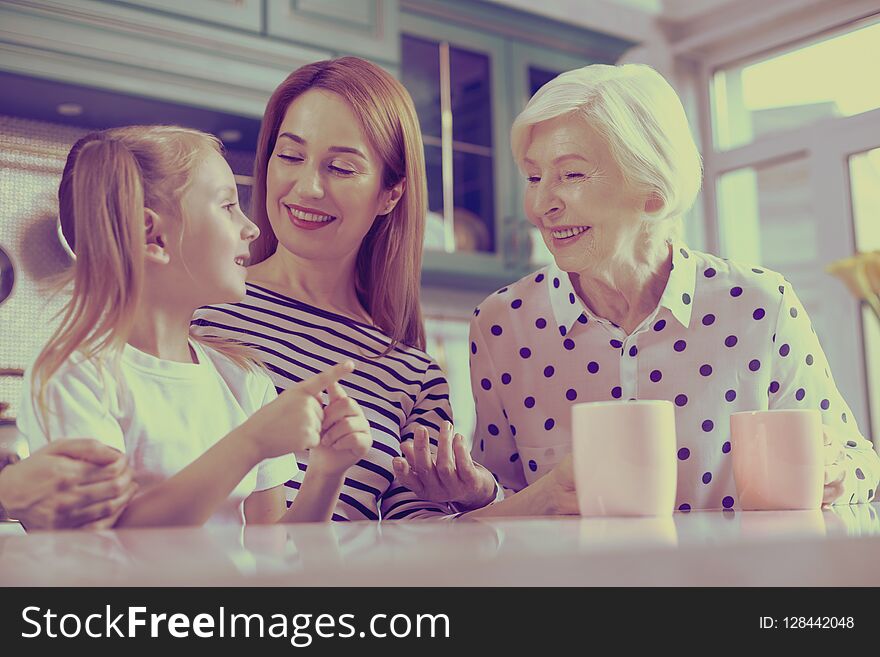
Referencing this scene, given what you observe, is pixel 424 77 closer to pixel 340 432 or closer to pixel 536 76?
pixel 536 76

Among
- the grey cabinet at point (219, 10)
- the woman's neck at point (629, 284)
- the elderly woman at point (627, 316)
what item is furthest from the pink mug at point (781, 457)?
the grey cabinet at point (219, 10)

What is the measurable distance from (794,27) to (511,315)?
2337 mm

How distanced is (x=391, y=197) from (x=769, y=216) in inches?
103

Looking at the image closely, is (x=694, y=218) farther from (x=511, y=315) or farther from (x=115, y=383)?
(x=115, y=383)

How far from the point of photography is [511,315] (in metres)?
1.25

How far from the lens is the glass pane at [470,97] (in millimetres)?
2717

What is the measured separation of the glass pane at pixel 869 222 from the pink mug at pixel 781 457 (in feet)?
7.20

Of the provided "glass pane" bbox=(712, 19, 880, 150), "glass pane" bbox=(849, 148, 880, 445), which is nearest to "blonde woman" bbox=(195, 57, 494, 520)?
"glass pane" bbox=(849, 148, 880, 445)

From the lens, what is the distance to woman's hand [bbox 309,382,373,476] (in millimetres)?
719

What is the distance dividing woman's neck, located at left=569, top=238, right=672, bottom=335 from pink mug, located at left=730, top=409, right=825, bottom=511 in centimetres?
33

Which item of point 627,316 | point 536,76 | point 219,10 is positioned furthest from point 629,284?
point 536,76

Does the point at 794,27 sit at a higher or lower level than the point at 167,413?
higher

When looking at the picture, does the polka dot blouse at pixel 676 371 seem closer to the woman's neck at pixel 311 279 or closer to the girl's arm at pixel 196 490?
the woman's neck at pixel 311 279

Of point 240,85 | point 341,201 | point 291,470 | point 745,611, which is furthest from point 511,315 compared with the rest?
point 240,85
